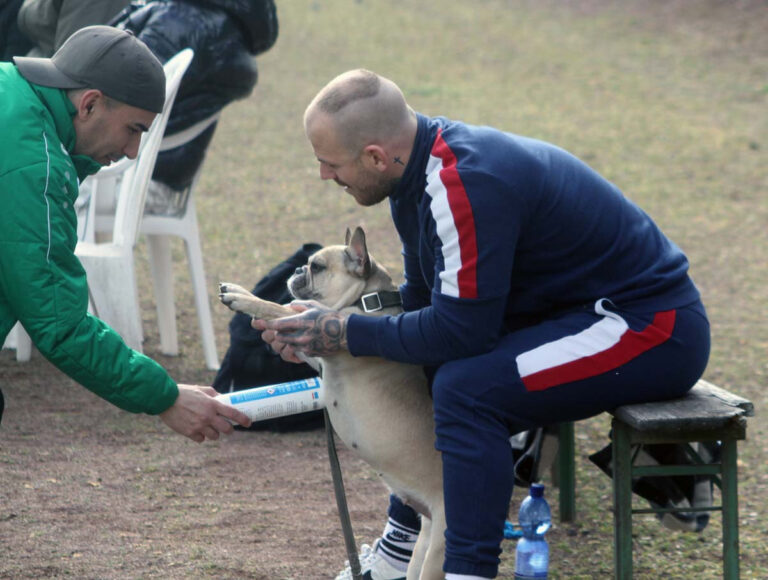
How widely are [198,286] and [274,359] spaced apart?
44.9 inches

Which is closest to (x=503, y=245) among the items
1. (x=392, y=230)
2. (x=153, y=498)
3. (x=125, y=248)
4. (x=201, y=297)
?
(x=153, y=498)

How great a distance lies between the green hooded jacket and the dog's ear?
775 millimetres

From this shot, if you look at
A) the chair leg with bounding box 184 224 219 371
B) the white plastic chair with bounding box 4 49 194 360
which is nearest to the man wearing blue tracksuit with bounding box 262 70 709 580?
the white plastic chair with bounding box 4 49 194 360

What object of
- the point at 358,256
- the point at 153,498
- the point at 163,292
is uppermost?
the point at 358,256

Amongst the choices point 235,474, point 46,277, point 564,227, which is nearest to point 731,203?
point 235,474

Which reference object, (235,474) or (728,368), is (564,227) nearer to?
(235,474)

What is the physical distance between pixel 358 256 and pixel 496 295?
72 cm

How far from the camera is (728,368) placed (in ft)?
20.9

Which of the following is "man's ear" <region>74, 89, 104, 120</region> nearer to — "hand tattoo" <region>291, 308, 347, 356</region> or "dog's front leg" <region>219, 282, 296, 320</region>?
"dog's front leg" <region>219, 282, 296, 320</region>

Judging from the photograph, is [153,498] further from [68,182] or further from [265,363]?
[68,182]

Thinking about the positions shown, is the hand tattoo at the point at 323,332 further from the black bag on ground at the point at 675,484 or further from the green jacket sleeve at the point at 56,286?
the black bag on ground at the point at 675,484

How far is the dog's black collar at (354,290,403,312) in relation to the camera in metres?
3.56

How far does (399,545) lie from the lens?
3.70 meters

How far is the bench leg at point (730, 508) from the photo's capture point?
10.8ft
